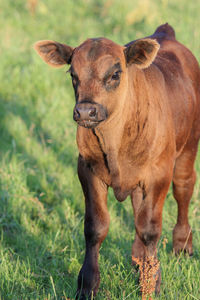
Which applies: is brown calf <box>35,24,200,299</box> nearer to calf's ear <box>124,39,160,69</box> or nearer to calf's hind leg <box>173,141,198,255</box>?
calf's ear <box>124,39,160,69</box>

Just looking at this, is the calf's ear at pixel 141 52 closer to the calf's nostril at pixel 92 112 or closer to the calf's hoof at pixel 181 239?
the calf's nostril at pixel 92 112

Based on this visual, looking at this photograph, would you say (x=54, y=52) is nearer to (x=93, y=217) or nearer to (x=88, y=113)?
(x=88, y=113)

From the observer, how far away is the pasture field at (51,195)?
13.1 feet

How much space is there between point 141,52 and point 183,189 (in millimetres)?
1717

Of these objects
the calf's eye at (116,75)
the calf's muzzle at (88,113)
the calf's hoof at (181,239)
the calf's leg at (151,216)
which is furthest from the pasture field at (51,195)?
the calf's eye at (116,75)

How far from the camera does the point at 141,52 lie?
379 centimetres

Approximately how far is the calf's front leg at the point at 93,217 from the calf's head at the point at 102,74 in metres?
0.61

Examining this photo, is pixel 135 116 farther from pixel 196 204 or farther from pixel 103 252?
pixel 196 204

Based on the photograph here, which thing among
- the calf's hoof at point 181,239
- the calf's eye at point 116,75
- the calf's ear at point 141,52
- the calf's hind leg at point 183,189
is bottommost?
the calf's hoof at point 181,239

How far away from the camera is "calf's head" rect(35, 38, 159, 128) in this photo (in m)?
3.41

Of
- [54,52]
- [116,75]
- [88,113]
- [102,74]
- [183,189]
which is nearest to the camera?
[88,113]

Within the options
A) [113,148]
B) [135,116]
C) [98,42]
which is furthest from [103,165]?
[98,42]

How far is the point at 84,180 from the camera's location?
13.3 feet

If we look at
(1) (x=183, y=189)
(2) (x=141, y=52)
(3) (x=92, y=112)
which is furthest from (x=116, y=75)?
(1) (x=183, y=189)
